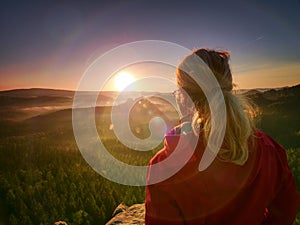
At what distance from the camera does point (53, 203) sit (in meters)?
3.91

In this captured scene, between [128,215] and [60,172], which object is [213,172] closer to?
[128,215]

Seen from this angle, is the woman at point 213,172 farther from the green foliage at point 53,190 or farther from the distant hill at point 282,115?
the distant hill at point 282,115

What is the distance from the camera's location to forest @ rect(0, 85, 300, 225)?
12.7ft

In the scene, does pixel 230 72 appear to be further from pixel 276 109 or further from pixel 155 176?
pixel 276 109

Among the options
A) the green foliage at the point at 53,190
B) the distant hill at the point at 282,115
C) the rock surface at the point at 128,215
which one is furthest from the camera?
the distant hill at the point at 282,115

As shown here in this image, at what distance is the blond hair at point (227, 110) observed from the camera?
5.43 ft

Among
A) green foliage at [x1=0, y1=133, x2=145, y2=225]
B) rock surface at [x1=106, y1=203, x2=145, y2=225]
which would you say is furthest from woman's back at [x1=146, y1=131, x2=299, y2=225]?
green foliage at [x1=0, y1=133, x2=145, y2=225]

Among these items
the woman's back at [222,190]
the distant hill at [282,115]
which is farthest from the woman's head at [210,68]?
the distant hill at [282,115]

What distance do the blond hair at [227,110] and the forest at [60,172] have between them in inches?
21.5

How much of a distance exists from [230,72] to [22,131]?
652 centimetres

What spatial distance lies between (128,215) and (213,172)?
7.74ft

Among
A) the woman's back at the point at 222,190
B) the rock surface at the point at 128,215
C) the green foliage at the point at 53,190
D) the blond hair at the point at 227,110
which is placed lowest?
the rock surface at the point at 128,215

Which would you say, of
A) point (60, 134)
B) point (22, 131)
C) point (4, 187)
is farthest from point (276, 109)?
point (4, 187)

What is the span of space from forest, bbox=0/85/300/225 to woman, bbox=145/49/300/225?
57 centimetres
